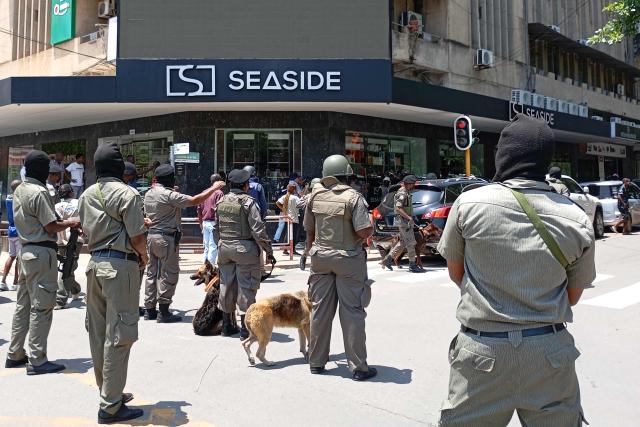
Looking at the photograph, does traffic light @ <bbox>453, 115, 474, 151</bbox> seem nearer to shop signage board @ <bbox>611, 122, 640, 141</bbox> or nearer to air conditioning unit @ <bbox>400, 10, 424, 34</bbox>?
air conditioning unit @ <bbox>400, 10, 424, 34</bbox>

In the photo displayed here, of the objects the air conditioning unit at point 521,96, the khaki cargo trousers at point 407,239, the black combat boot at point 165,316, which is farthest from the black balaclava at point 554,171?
the air conditioning unit at point 521,96

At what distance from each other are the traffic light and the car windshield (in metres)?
4.09

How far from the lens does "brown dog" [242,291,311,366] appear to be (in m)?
5.32

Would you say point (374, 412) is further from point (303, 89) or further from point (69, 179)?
point (69, 179)

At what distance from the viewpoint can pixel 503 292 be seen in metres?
2.44

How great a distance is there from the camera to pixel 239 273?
619 cm

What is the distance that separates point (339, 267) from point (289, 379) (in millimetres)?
1104

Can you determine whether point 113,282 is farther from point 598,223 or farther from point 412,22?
point 412,22

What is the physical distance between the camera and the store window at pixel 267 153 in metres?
17.0

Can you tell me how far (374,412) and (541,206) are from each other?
2.42m

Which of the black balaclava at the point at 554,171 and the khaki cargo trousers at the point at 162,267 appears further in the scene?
the black balaclava at the point at 554,171

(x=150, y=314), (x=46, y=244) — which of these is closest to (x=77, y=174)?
(x=150, y=314)

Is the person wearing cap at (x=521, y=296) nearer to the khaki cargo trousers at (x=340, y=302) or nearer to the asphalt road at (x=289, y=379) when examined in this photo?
the asphalt road at (x=289, y=379)

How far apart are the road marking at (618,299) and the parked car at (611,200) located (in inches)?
368
